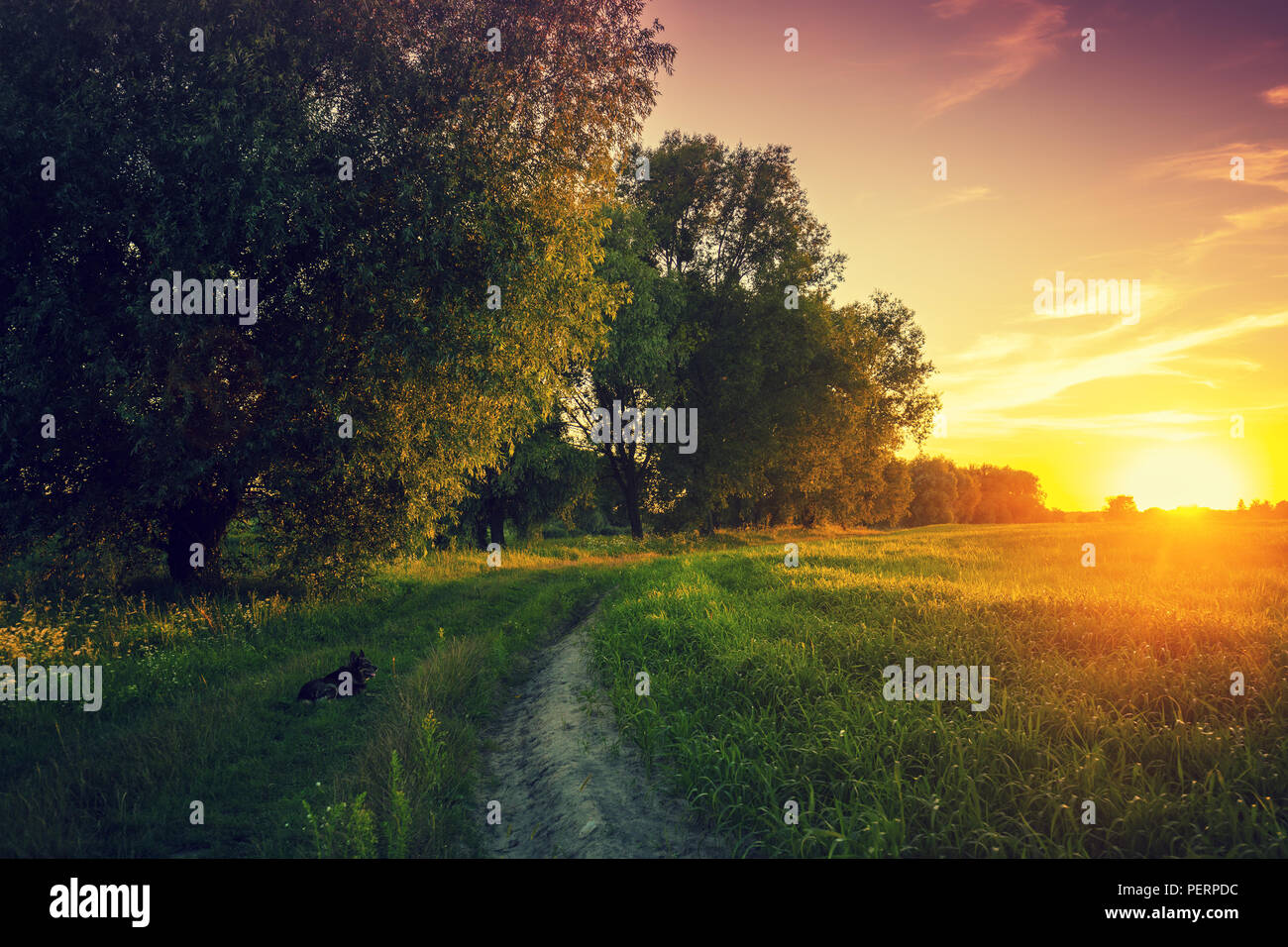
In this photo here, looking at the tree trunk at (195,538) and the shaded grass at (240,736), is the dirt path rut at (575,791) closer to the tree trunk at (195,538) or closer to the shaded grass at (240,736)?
the shaded grass at (240,736)

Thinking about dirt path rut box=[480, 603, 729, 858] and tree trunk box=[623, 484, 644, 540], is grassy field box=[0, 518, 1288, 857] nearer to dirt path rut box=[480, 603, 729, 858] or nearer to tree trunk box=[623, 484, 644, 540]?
dirt path rut box=[480, 603, 729, 858]

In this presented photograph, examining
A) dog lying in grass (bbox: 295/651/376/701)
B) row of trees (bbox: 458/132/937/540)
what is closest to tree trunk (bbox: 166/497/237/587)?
dog lying in grass (bbox: 295/651/376/701)

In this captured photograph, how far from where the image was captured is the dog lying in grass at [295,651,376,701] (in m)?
9.20

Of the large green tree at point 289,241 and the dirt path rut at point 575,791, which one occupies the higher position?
the large green tree at point 289,241

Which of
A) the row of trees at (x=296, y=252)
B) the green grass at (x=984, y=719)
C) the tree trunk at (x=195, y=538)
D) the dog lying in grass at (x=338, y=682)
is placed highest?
the row of trees at (x=296, y=252)

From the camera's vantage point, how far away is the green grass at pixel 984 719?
15.1ft

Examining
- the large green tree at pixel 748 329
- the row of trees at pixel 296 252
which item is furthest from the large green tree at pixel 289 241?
the large green tree at pixel 748 329

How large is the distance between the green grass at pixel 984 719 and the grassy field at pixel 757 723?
0.03 metres

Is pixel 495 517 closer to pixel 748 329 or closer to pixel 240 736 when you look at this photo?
pixel 748 329

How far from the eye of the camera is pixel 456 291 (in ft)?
45.3

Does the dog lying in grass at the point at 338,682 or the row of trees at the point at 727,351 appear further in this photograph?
the row of trees at the point at 727,351

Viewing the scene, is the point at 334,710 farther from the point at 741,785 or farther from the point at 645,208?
the point at 645,208
